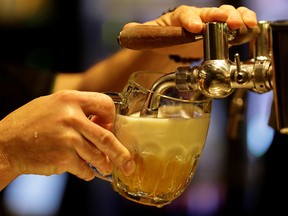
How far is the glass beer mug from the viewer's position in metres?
0.73

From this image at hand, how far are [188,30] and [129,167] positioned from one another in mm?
205

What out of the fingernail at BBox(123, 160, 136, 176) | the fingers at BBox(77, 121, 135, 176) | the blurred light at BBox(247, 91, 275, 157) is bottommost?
the blurred light at BBox(247, 91, 275, 157)

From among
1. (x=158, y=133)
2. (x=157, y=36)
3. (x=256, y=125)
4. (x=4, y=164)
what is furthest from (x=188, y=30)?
(x=256, y=125)

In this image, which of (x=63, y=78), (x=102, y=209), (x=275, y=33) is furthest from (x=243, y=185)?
(x=275, y=33)

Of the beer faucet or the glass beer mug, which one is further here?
the glass beer mug

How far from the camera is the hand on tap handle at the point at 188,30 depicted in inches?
27.3

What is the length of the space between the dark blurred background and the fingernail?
5.06 ft

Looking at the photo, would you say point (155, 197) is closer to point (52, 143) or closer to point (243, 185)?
point (52, 143)

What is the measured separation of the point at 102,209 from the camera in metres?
2.52

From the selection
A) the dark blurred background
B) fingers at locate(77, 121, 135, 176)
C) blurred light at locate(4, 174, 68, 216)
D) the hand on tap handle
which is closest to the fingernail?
fingers at locate(77, 121, 135, 176)

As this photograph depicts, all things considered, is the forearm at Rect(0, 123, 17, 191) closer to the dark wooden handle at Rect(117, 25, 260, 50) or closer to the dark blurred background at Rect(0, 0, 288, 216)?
the dark wooden handle at Rect(117, 25, 260, 50)

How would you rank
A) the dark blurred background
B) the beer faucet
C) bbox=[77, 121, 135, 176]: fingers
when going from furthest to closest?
1. the dark blurred background
2. bbox=[77, 121, 135, 176]: fingers
3. the beer faucet

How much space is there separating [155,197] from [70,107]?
20 cm

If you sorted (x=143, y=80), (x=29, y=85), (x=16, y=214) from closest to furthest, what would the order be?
(x=143, y=80) → (x=29, y=85) → (x=16, y=214)
